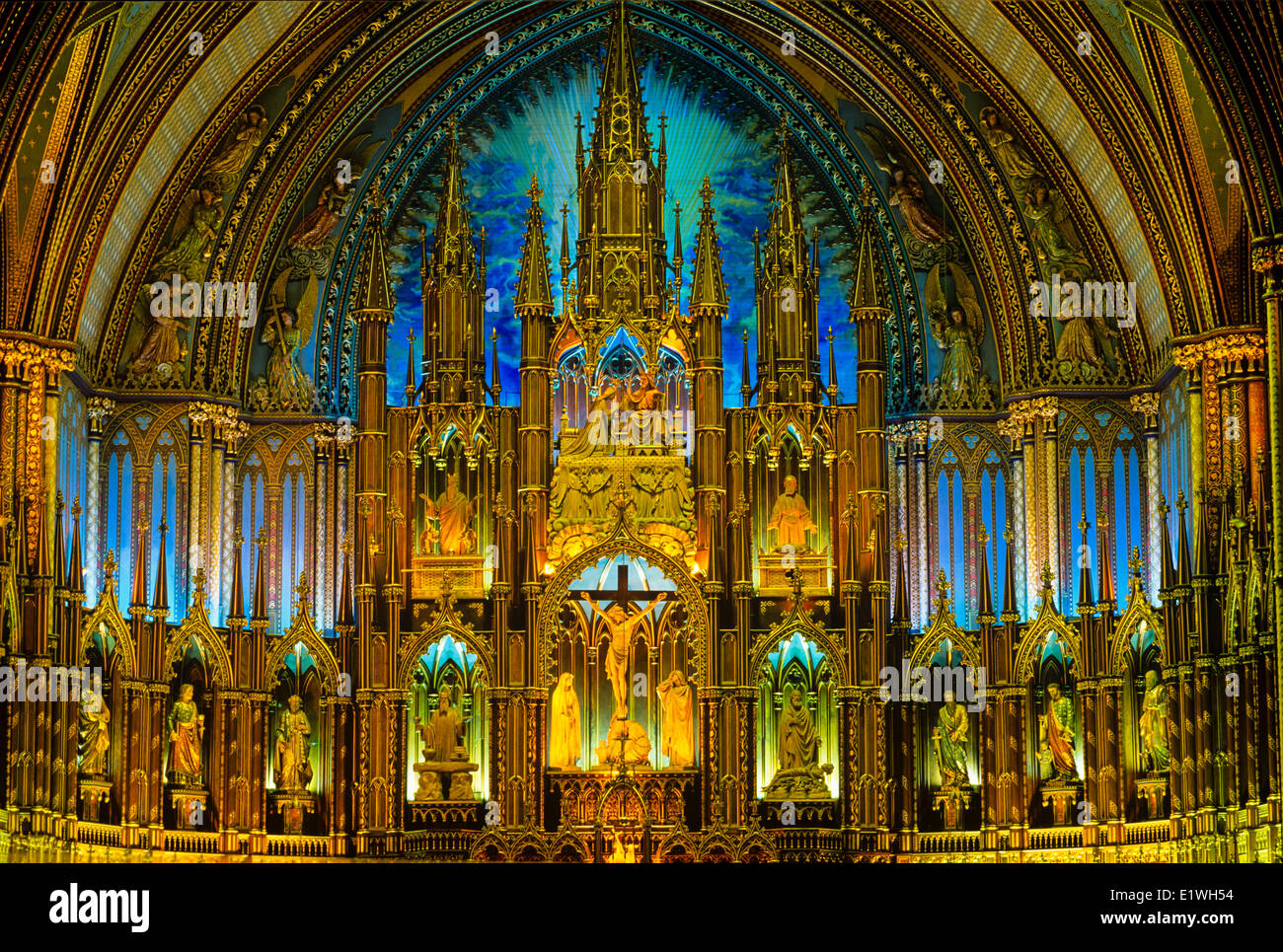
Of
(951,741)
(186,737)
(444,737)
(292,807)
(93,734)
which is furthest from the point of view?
(444,737)

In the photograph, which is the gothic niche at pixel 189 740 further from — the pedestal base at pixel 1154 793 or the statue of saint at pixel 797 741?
the pedestal base at pixel 1154 793

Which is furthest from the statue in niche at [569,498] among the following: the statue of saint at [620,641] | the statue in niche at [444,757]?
the statue in niche at [444,757]

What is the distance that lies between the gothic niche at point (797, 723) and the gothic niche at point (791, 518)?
919 millimetres

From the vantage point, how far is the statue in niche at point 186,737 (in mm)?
33062

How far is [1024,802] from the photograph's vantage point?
3312cm

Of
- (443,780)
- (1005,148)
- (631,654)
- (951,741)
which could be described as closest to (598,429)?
(631,654)

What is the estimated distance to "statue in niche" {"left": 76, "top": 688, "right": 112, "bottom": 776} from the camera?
1248 inches

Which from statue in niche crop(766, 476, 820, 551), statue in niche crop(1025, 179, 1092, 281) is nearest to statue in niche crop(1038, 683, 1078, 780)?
statue in niche crop(766, 476, 820, 551)

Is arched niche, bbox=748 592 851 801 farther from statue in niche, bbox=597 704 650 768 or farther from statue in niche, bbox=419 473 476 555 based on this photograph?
statue in niche, bbox=419 473 476 555

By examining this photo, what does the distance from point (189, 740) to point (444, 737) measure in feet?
11.4

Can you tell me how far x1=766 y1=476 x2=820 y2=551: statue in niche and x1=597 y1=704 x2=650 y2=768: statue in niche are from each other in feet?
10.7

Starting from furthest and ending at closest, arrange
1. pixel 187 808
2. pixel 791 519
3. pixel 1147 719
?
1. pixel 791 519
2. pixel 187 808
3. pixel 1147 719

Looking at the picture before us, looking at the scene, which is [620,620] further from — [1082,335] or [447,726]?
[1082,335]

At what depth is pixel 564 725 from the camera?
34000 mm
